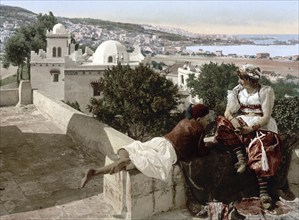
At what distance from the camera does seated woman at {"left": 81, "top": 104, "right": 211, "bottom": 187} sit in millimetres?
3762

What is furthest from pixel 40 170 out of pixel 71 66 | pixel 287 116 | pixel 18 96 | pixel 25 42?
pixel 25 42

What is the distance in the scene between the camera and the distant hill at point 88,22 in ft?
447

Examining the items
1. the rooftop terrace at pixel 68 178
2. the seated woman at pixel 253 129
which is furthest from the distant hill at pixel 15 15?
the seated woman at pixel 253 129

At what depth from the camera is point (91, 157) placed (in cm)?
821

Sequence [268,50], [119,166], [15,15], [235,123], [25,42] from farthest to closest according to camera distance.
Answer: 1. [15,15]
2. [268,50]
3. [25,42]
4. [235,123]
5. [119,166]

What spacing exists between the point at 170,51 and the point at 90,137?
115988 mm

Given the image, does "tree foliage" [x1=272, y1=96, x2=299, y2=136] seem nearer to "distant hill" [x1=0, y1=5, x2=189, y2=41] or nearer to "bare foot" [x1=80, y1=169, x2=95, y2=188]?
"bare foot" [x1=80, y1=169, x2=95, y2=188]

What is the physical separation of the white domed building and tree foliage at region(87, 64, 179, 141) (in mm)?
14638

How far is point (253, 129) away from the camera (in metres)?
4.05

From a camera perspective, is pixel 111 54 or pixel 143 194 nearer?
pixel 143 194

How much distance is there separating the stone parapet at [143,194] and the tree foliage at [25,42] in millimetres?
48337

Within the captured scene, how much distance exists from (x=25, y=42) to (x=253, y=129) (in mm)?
50541

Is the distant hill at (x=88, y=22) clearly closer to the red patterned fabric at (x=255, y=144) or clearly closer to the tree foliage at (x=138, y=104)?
the tree foliage at (x=138, y=104)

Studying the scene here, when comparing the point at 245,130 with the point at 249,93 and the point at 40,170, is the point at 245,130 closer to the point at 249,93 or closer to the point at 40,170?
the point at 249,93
